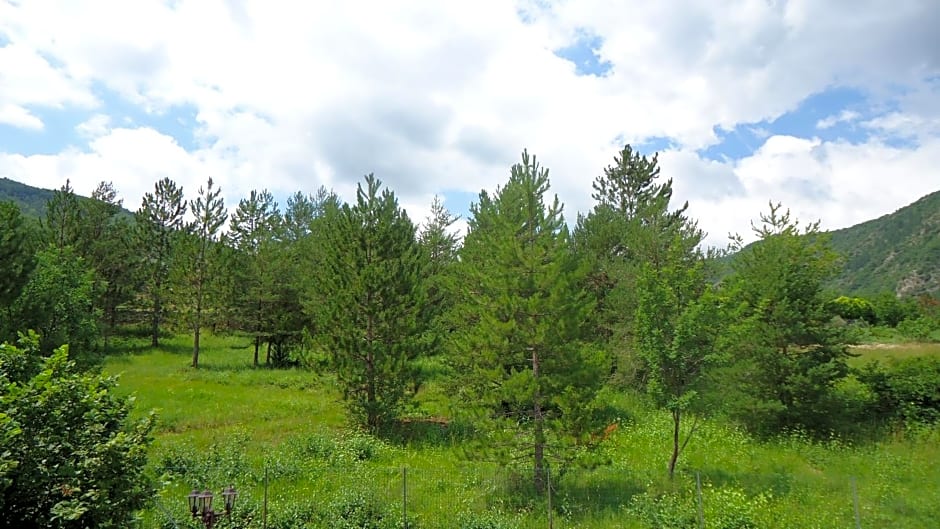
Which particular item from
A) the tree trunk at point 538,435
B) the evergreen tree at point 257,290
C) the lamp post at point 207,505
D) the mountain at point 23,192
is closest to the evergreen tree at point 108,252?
the evergreen tree at point 257,290

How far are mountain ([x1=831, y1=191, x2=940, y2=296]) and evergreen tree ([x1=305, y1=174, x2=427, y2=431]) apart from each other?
76905mm

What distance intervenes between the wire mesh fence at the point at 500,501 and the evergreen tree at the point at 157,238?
3217 centimetres

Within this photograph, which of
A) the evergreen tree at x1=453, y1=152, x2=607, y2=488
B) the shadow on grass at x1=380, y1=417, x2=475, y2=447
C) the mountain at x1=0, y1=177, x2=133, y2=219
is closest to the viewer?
the evergreen tree at x1=453, y1=152, x2=607, y2=488

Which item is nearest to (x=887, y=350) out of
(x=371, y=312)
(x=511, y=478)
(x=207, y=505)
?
(x=511, y=478)

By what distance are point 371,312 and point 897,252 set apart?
365ft

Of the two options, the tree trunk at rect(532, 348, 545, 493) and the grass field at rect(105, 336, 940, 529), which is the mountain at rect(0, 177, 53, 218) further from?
the tree trunk at rect(532, 348, 545, 493)

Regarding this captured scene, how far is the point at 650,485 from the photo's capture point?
1376 cm

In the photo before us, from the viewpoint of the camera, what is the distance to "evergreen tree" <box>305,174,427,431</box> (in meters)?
18.4

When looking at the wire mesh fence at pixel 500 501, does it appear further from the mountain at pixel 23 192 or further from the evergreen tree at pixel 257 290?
the mountain at pixel 23 192

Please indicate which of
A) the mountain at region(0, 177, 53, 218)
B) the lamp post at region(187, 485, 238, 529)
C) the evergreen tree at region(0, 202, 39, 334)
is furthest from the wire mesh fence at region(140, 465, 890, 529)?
the mountain at region(0, 177, 53, 218)

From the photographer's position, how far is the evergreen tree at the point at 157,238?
132ft

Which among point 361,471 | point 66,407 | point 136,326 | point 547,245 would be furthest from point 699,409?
point 136,326

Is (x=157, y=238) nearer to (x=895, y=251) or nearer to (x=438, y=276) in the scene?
(x=438, y=276)

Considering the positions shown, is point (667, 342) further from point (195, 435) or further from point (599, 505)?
point (195, 435)
